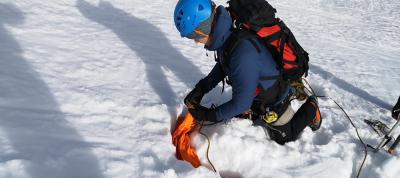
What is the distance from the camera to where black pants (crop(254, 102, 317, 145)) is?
4348mm

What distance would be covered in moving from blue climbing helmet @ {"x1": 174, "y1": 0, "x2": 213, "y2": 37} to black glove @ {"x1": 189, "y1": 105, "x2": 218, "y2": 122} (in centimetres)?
86

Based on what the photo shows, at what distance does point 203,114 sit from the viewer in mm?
3924

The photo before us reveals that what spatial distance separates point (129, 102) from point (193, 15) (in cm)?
171

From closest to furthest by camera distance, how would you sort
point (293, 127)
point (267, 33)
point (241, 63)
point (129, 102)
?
point (241, 63) < point (267, 33) < point (293, 127) < point (129, 102)

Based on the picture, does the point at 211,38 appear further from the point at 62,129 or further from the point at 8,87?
the point at 8,87

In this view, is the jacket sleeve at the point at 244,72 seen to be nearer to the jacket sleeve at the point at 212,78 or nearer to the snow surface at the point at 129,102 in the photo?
the snow surface at the point at 129,102

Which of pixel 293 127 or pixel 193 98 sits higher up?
pixel 193 98

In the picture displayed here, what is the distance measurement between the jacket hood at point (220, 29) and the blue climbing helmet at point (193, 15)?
69 millimetres

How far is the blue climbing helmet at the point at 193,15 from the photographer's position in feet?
11.2

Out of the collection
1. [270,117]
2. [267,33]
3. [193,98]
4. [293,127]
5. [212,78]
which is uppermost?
[267,33]

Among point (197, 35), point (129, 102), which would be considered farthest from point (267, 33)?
point (129, 102)

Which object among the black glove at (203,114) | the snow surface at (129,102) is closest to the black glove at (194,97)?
the black glove at (203,114)

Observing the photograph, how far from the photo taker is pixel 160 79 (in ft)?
18.4

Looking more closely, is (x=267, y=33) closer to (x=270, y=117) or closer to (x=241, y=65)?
(x=241, y=65)
